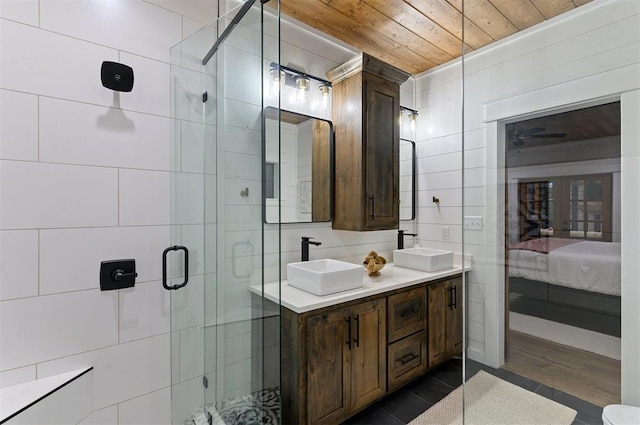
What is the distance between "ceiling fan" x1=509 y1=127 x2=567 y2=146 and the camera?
5.79 ft

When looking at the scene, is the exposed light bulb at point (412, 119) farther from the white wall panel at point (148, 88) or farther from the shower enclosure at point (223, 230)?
the white wall panel at point (148, 88)

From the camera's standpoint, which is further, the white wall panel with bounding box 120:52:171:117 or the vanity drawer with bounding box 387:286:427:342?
the vanity drawer with bounding box 387:286:427:342

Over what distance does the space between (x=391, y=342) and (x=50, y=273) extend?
1.95 m

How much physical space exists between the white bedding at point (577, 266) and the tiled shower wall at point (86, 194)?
7.38ft

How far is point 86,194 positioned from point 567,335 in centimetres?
269

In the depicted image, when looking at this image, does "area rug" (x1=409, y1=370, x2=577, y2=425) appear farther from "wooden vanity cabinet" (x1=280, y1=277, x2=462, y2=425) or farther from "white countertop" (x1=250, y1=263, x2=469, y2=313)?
"white countertop" (x1=250, y1=263, x2=469, y2=313)

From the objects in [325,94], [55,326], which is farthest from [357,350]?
[325,94]

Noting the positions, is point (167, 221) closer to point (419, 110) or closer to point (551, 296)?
point (551, 296)

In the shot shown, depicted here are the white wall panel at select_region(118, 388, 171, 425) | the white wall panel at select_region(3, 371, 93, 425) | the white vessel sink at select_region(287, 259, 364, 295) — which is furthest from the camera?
the white vessel sink at select_region(287, 259, 364, 295)

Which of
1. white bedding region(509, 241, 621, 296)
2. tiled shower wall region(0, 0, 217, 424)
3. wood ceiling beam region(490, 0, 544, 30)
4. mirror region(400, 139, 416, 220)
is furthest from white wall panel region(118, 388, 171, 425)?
wood ceiling beam region(490, 0, 544, 30)

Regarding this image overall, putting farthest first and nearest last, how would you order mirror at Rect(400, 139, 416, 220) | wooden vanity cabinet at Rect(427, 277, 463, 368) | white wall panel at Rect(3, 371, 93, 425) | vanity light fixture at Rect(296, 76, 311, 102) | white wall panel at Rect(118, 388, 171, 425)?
mirror at Rect(400, 139, 416, 220), wooden vanity cabinet at Rect(427, 277, 463, 368), vanity light fixture at Rect(296, 76, 311, 102), white wall panel at Rect(118, 388, 171, 425), white wall panel at Rect(3, 371, 93, 425)

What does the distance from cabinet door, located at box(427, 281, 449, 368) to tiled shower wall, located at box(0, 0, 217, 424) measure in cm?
187

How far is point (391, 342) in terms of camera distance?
1.99 meters

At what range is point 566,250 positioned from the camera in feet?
5.41
